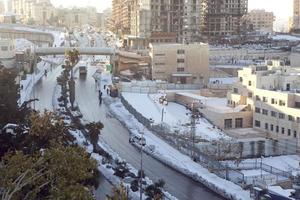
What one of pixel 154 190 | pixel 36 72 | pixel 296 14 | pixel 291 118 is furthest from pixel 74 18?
pixel 154 190

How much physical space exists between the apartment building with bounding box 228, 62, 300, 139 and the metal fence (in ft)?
5.47

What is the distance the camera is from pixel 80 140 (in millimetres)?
12969

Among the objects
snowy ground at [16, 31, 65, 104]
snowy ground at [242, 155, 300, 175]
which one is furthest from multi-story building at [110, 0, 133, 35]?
snowy ground at [242, 155, 300, 175]

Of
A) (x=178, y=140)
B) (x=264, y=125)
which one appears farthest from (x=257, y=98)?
(x=178, y=140)

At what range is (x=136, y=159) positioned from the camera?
11898mm

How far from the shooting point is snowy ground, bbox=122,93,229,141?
13523 millimetres

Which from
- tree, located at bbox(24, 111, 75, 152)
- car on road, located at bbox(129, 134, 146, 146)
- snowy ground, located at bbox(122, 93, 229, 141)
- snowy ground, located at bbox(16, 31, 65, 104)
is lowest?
car on road, located at bbox(129, 134, 146, 146)

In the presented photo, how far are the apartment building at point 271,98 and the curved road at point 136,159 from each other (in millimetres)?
2947

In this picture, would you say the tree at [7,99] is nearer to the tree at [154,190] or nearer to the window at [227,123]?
the tree at [154,190]

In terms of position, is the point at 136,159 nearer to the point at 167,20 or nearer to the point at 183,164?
the point at 183,164

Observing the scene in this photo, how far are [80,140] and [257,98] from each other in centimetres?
418

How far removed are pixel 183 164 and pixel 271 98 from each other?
3226 mm

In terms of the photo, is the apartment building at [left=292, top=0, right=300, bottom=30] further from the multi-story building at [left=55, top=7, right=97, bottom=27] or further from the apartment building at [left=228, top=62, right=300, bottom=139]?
the apartment building at [left=228, top=62, right=300, bottom=139]

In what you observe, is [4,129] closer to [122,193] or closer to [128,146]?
[128,146]
